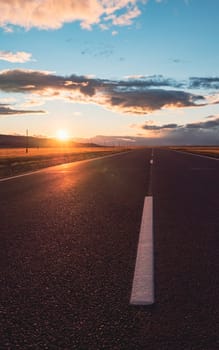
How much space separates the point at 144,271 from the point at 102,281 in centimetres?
50

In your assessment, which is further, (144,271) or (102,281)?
(144,271)

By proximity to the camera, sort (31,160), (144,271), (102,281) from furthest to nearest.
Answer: (31,160)
(144,271)
(102,281)

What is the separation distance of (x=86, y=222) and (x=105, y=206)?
186 centimetres

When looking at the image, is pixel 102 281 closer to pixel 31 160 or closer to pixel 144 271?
pixel 144 271

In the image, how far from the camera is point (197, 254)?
480 centimetres

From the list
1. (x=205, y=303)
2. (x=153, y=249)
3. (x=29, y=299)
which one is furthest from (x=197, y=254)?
(x=29, y=299)

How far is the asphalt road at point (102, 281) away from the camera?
8.97 ft

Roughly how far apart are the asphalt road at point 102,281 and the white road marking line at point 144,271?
2.6 inches

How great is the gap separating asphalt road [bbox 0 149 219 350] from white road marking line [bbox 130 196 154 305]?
67 mm

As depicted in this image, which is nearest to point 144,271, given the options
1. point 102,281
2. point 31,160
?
point 102,281

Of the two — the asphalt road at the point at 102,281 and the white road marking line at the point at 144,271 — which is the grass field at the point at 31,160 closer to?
the asphalt road at the point at 102,281

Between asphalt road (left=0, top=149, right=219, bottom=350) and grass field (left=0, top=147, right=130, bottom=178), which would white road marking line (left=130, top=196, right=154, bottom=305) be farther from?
grass field (left=0, top=147, right=130, bottom=178)

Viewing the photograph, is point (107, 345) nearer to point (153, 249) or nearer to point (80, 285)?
point (80, 285)

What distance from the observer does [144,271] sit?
13.5 ft
